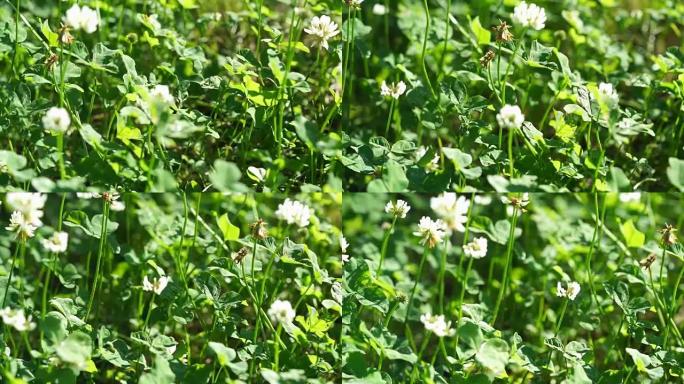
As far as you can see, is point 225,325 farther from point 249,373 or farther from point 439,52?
→ point 439,52

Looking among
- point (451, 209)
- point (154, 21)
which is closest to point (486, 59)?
point (451, 209)

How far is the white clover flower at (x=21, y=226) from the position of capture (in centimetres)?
171

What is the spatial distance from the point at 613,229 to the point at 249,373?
96 centimetres

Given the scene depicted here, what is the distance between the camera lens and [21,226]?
1707mm

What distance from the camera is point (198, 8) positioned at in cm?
243

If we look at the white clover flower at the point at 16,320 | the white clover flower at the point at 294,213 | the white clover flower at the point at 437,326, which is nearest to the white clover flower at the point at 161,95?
the white clover flower at the point at 294,213

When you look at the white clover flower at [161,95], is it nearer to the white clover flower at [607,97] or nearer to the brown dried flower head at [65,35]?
the brown dried flower head at [65,35]

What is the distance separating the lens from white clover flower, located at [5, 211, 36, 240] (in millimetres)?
1705

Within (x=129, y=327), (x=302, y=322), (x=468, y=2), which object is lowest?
(x=129, y=327)

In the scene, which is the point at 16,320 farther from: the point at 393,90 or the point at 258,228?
the point at 393,90

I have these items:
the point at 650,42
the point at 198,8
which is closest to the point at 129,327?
the point at 198,8

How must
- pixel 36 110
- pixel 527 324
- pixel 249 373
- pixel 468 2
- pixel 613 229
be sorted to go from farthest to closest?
pixel 468 2
pixel 613 229
pixel 527 324
pixel 36 110
pixel 249 373

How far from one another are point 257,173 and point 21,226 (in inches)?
17.9

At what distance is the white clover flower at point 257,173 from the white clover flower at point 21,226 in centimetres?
42
